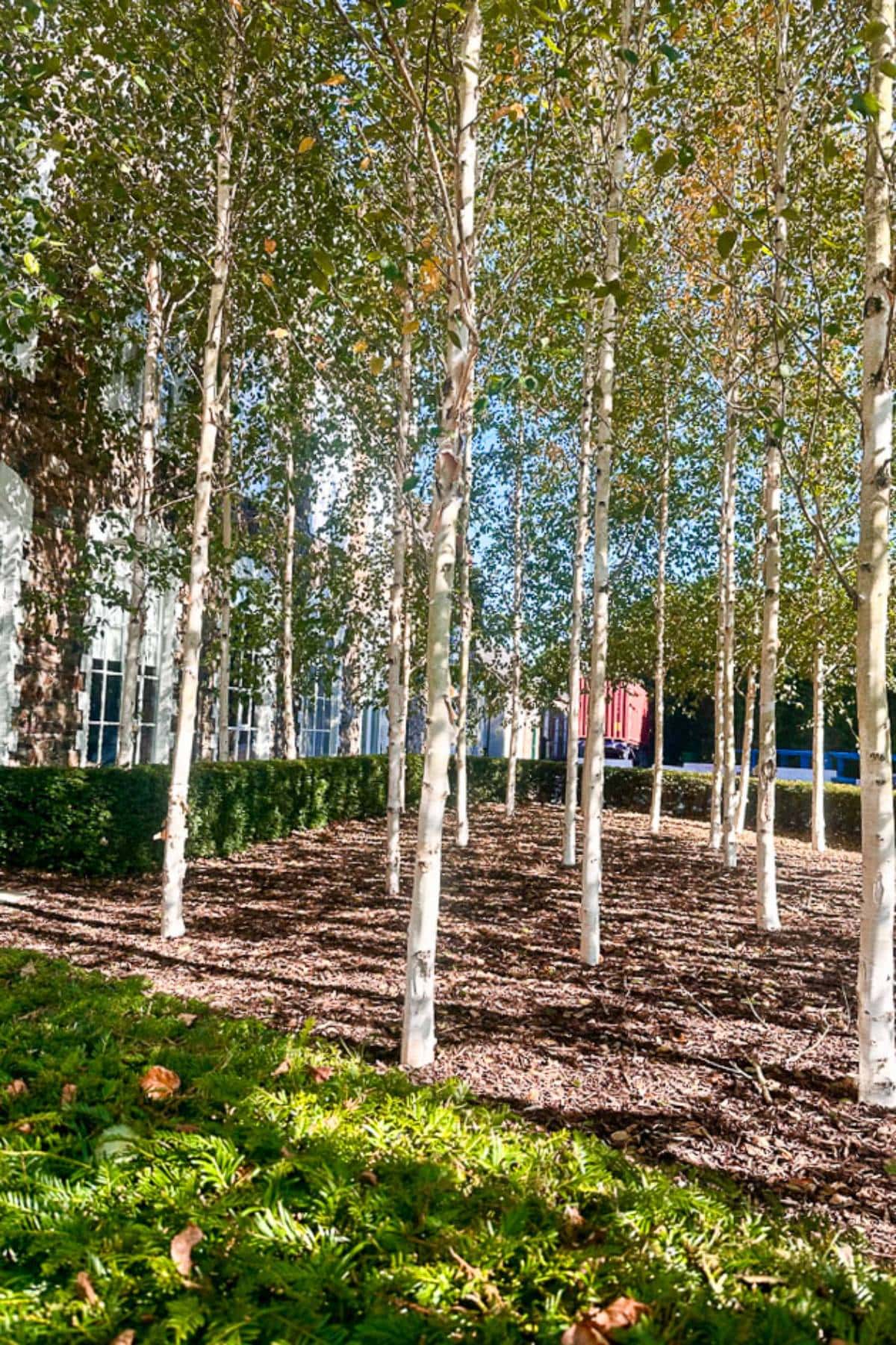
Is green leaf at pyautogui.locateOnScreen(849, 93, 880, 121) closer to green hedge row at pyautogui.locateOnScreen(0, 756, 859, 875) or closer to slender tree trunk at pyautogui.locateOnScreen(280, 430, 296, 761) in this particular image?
green hedge row at pyautogui.locateOnScreen(0, 756, 859, 875)

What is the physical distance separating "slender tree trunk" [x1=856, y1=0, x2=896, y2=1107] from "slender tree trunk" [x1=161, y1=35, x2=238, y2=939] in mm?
4178

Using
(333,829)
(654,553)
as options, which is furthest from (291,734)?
(654,553)

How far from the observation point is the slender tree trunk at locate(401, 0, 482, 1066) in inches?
149

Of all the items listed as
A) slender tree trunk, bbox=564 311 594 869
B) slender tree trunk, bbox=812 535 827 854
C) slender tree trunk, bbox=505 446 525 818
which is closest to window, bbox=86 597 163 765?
slender tree trunk, bbox=505 446 525 818

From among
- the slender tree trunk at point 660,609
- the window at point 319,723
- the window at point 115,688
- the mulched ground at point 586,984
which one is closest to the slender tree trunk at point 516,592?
the slender tree trunk at point 660,609

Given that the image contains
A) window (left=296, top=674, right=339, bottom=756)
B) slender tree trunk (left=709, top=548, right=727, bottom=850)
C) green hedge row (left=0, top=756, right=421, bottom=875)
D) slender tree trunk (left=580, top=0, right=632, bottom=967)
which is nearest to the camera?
slender tree trunk (left=580, top=0, right=632, bottom=967)

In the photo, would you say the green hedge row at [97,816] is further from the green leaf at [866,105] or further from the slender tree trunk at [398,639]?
the green leaf at [866,105]

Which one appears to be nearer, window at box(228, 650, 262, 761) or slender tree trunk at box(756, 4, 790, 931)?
slender tree trunk at box(756, 4, 790, 931)

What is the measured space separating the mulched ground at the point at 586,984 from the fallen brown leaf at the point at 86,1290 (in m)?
2.25

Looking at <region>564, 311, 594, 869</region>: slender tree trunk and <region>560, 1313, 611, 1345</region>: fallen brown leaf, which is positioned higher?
<region>564, 311, 594, 869</region>: slender tree trunk

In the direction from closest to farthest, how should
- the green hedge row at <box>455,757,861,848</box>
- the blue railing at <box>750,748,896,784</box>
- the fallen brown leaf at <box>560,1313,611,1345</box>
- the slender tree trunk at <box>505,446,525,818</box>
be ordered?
the fallen brown leaf at <box>560,1313,611,1345</box> → the slender tree trunk at <box>505,446,525,818</box> → the green hedge row at <box>455,757,861,848</box> → the blue railing at <box>750,748,896,784</box>

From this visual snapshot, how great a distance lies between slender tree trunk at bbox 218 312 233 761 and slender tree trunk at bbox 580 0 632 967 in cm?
415

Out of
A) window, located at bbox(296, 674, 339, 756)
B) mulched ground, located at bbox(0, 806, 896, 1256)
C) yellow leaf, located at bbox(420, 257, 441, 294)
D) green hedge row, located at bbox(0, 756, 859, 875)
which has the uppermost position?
yellow leaf, located at bbox(420, 257, 441, 294)

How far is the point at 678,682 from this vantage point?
1633 cm
